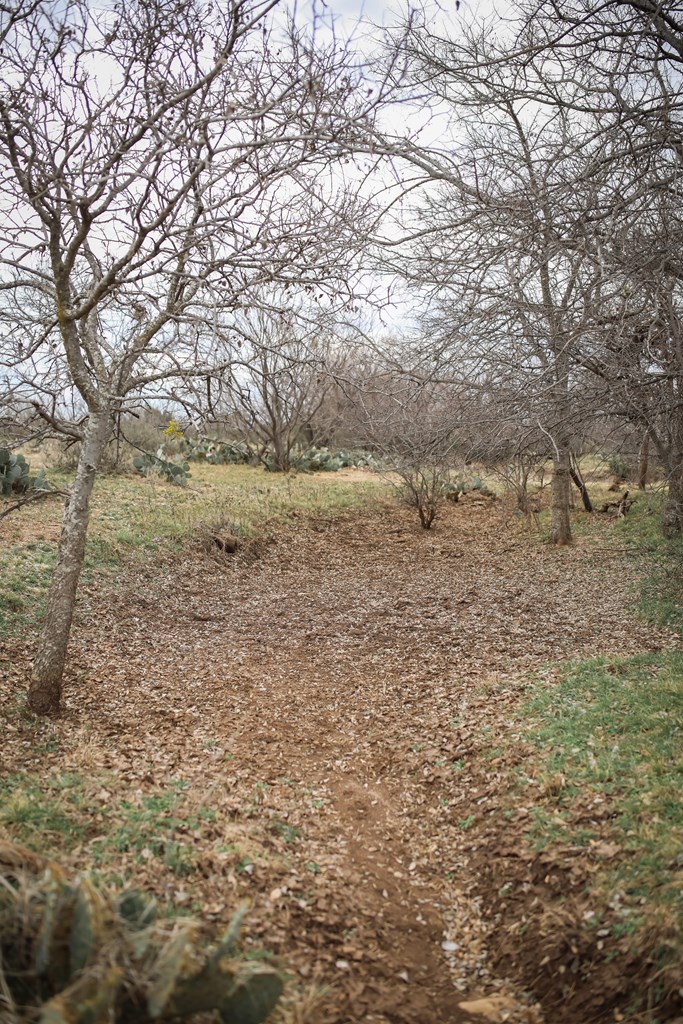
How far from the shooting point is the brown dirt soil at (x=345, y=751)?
3611 mm

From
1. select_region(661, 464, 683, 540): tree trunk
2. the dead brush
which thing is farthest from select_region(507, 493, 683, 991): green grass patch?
select_region(661, 464, 683, 540): tree trunk

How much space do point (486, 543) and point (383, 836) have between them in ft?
33.8

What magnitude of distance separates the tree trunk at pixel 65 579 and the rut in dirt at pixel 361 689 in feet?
1.31

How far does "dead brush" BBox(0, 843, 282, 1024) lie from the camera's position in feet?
7.53

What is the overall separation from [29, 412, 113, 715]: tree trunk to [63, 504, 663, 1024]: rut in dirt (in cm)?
40

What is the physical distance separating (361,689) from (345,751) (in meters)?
1.39

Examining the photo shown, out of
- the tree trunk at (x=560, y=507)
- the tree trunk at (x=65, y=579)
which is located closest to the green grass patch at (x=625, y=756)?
the tree trunk at (x=65, y=579)

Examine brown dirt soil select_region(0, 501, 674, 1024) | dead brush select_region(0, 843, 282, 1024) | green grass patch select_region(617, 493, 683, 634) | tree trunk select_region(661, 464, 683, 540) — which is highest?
tree trunk select_region(661, 464, 683, 540)

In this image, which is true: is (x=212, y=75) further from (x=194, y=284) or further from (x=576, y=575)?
(x=576, y=575)

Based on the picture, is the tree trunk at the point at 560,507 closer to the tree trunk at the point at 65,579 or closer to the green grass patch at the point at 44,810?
the tree trunk at the point at 65,579

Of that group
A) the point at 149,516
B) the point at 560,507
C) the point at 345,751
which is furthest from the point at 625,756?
the point at 149,516

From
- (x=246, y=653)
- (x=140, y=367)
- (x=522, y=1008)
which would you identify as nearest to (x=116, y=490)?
(x=246, y=653)

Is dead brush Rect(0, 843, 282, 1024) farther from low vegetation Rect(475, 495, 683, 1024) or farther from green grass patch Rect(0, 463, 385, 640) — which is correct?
green grass patch Rect(0, 463, 385, 640)

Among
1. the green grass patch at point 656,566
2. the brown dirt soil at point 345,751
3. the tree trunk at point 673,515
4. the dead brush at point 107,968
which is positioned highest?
the tree trunk at point 673,515
